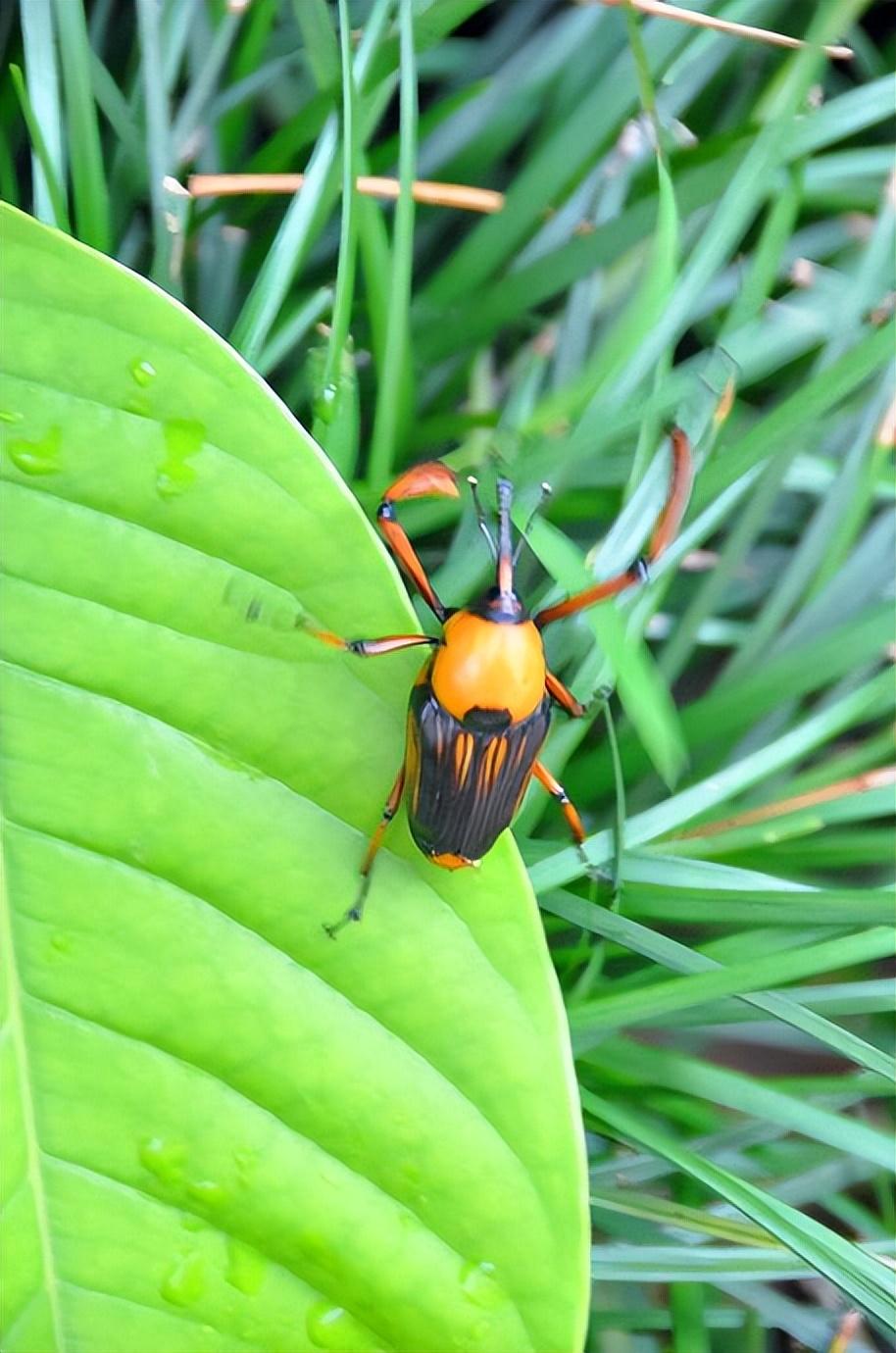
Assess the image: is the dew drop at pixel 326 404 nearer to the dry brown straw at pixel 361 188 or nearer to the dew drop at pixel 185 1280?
the dry brown straw at pixel 361 188

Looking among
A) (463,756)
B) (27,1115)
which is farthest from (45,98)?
(27,1115)

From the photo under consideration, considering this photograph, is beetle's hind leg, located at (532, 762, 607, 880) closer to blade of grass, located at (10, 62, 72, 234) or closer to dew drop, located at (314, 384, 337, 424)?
dew drop, located at (314, 384, 337, 424)

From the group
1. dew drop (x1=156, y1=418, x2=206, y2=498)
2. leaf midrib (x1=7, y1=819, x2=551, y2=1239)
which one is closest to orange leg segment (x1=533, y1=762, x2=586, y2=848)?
leaf midrib (x1=7, y1=819, x2=551, y2=1239)

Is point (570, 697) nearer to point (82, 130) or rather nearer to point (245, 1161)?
→ point (245, 1161)

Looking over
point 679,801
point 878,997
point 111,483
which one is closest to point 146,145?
point 111,483

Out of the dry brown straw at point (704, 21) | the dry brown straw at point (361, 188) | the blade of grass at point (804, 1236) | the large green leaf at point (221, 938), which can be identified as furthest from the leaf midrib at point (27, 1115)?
the dry brown straw at point (704, 21)

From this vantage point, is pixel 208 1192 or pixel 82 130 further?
pixel 82 130

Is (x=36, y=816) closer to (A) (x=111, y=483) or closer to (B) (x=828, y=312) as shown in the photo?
(A) (x=111, y=483)
